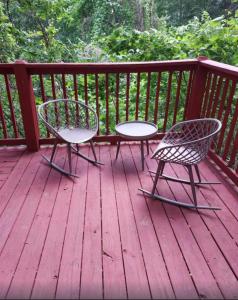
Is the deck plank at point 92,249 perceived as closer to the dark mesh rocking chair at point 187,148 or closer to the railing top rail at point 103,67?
the dark mesh rocking chair at point 187,148

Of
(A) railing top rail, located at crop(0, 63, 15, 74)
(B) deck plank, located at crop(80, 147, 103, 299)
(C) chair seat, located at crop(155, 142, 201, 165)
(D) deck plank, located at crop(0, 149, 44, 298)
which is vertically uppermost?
(A) railing top rail, located at crop(0, 63, 15, 74)

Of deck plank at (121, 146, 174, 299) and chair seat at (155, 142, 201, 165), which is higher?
chair seat at (155, 142, 201, 165)

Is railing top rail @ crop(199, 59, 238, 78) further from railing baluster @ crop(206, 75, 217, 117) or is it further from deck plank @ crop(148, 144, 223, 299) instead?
deck plank @ crop(148, 144, 223, 299)

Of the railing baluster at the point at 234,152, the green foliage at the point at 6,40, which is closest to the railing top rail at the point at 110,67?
the railing baluster at the point at 234,152

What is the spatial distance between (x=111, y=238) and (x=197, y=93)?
195 centimetres

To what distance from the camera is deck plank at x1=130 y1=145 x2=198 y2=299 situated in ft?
4.75

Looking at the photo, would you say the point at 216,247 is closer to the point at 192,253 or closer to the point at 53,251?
the point at 192,253

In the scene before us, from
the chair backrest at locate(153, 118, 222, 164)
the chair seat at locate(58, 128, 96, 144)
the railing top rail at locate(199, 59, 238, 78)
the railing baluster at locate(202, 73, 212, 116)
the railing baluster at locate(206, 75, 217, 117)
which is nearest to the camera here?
the chair backrest at locate(153, 118, 222, 164)

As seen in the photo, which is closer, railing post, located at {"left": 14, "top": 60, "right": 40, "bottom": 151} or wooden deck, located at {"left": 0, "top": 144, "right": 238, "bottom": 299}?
wooden deck, located at {"left": 0, "top": 144, "right": 238, "bottom": 299}

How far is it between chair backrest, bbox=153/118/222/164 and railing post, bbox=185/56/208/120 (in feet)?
1.87

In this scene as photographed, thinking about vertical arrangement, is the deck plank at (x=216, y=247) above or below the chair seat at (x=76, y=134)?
below

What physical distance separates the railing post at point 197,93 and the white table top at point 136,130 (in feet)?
2.03

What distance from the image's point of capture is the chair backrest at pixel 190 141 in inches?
75.7

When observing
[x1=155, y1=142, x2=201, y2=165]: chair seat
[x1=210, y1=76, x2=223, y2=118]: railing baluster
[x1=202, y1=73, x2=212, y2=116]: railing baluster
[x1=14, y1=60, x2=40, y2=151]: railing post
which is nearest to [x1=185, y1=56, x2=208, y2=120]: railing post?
[x1=202, y1=73, x2=212, y2=116]: railing baluster
